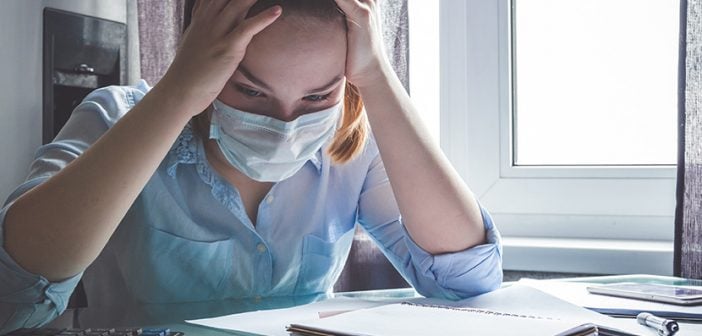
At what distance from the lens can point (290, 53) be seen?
0.89m

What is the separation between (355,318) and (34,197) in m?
0.38

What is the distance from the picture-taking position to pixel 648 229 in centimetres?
164

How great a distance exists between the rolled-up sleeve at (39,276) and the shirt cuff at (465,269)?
1.46 ft

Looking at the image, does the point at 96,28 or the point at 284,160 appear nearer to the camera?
the point at 284,160

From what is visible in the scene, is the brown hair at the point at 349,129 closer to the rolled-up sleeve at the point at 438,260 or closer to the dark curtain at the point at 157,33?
the rolled-up sleeve at the point at 438,260

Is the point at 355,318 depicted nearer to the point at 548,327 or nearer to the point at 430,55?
the point at 548,327

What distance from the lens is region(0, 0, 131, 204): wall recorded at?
64.2 inches

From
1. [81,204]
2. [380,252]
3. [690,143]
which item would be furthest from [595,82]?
[81,204]

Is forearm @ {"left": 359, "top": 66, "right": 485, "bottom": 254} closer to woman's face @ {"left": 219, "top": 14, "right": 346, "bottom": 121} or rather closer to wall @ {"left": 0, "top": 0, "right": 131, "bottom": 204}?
woman's face @ {"left": 219, "top": 14, "right": 346, "bottom": 121}

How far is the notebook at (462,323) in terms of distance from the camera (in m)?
0.66

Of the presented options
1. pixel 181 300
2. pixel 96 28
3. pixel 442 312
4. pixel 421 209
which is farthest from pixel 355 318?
pixel 96 28

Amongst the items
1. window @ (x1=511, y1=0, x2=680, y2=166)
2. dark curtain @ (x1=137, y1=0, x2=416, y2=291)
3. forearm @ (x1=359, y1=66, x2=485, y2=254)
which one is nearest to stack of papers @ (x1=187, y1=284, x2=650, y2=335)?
forearm @ (x1=359, y1=66, x2=485, y2=254)

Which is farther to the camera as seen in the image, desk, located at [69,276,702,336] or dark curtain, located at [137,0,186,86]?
dark curtain, located at [137,0,186,86]

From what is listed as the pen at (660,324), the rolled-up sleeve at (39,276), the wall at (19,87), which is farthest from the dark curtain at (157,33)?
the pen at (660,324)
